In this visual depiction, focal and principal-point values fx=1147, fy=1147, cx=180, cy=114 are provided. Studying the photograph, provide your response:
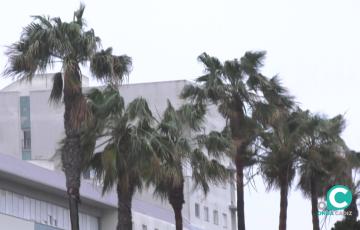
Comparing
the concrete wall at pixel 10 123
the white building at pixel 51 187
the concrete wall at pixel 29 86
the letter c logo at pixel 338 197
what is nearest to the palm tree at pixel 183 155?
the letter c logo at pixel 338 197

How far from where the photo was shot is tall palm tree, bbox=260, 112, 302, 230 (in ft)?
170

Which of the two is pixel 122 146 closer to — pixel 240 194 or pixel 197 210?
pixel 240 194

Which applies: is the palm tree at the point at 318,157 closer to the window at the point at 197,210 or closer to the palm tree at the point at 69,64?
the palm tree at the point at 69,64

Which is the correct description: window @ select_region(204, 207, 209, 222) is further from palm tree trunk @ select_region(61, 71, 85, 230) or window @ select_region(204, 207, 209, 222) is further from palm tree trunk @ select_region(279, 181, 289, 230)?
palm tree trunk @ select_region(61, 71, 85, 230)

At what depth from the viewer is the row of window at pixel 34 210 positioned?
56.7 m

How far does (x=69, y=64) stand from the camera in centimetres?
4075

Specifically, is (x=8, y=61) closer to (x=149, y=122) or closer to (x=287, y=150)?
(x=149, y=122)

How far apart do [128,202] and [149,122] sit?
3.43m

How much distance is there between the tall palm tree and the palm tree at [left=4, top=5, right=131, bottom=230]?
11570 mm

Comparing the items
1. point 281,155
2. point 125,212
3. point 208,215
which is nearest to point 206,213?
point 208,215

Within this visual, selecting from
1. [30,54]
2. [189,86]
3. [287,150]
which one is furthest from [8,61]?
[287,150]

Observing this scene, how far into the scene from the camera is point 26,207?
59.1 metres

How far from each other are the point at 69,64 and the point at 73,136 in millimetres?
2577

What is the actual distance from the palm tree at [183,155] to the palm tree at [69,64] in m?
3.32
